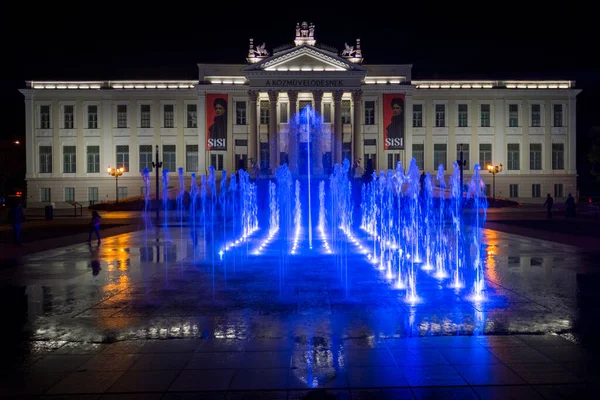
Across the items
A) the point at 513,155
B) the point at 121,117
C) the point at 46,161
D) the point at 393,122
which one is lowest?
the point at 46,161

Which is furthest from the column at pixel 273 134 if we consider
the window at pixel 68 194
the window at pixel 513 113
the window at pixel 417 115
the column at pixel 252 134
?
the window at pixel 513 113

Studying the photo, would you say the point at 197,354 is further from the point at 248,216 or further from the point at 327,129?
the point at 327,129

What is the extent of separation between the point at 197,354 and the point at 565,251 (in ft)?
48.8

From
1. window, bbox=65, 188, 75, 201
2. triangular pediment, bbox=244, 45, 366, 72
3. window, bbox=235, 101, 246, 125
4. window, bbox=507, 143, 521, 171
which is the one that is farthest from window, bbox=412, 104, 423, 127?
window, bbox=65, 188, 75, 201

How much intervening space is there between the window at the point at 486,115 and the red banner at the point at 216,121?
29081 mm

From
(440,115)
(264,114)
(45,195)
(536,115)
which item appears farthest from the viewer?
(536,115)

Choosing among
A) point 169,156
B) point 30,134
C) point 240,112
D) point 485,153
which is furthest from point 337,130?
point 30,134

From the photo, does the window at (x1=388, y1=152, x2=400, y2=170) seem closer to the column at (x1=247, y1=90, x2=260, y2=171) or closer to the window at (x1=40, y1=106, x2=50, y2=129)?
the column at (x1=247, y1=90, x2=260, y2=171)

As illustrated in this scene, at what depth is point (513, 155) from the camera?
66.1 metres

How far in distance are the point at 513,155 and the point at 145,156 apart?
136ft

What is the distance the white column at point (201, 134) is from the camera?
2496 inches

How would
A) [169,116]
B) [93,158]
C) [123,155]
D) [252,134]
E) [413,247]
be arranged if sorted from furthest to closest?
1. [169,116]
2. [123,155]
3. [93,158]
4. [252,134]
5. [413,247]

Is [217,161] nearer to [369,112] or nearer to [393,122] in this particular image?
[369,112]

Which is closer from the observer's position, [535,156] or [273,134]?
[273,134]
